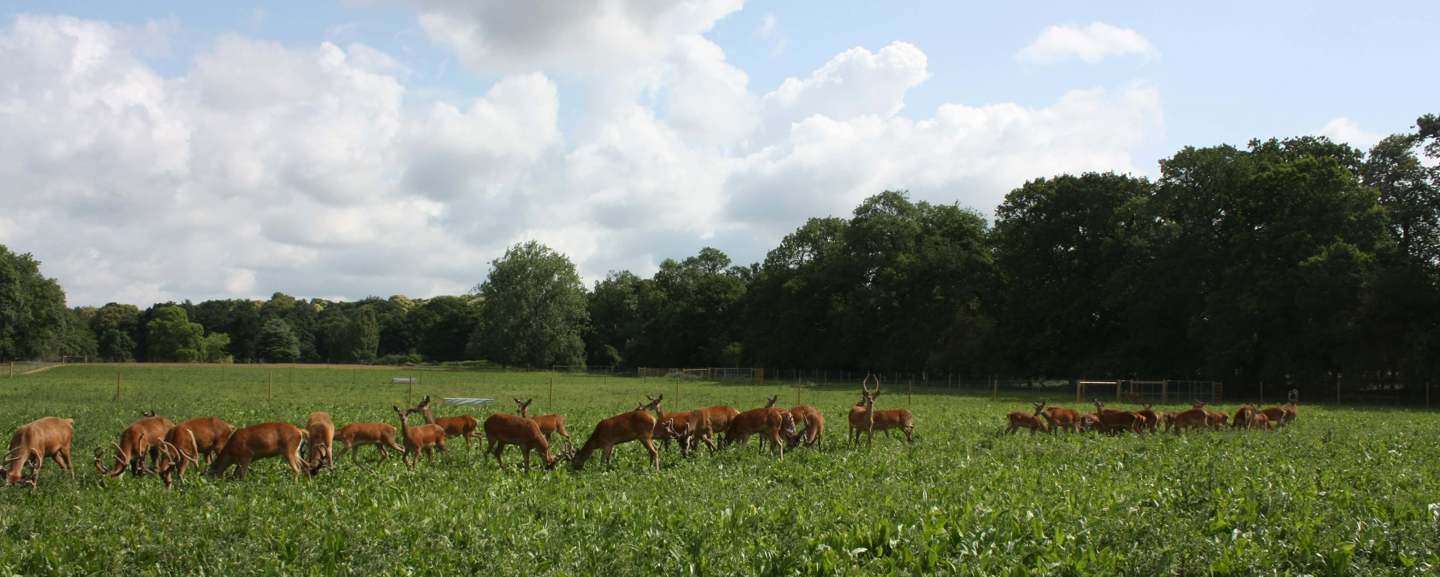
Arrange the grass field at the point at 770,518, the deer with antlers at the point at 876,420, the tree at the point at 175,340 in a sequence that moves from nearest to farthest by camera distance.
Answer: the grass field at the point at 770,518, the deer with antlers at the point at 876,420, the tree at the point at 175,340

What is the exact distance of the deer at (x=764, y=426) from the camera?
54.0 feet

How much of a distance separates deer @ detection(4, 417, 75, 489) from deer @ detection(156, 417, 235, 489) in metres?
1.16

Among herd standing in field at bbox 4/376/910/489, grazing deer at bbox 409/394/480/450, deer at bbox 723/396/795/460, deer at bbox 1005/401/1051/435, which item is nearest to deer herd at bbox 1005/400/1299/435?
deer at bbox 1005/401/1051/435

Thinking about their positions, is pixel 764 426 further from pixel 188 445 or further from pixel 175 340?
pixel 175 340

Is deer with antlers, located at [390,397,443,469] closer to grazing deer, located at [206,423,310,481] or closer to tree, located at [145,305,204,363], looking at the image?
grazing deer, located at [206,423,310,481]

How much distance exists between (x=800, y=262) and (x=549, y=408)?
61.2 meters

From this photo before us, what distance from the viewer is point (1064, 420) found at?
21406 millimetres

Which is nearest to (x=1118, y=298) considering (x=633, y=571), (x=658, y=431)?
(x=658, y=431)

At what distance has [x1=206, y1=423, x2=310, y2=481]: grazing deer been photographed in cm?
1294

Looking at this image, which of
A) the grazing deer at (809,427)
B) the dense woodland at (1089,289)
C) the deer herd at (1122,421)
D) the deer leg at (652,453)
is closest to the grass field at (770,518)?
the deer leg at (652,453)

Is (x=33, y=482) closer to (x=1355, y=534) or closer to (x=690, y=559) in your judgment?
(x=690, y=559)

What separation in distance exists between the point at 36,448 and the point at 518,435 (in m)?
6.30

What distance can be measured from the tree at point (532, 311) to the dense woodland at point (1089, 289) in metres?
0.20

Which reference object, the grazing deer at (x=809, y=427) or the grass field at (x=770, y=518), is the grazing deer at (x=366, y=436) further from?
the grazing deer at (x=809, y=427)
